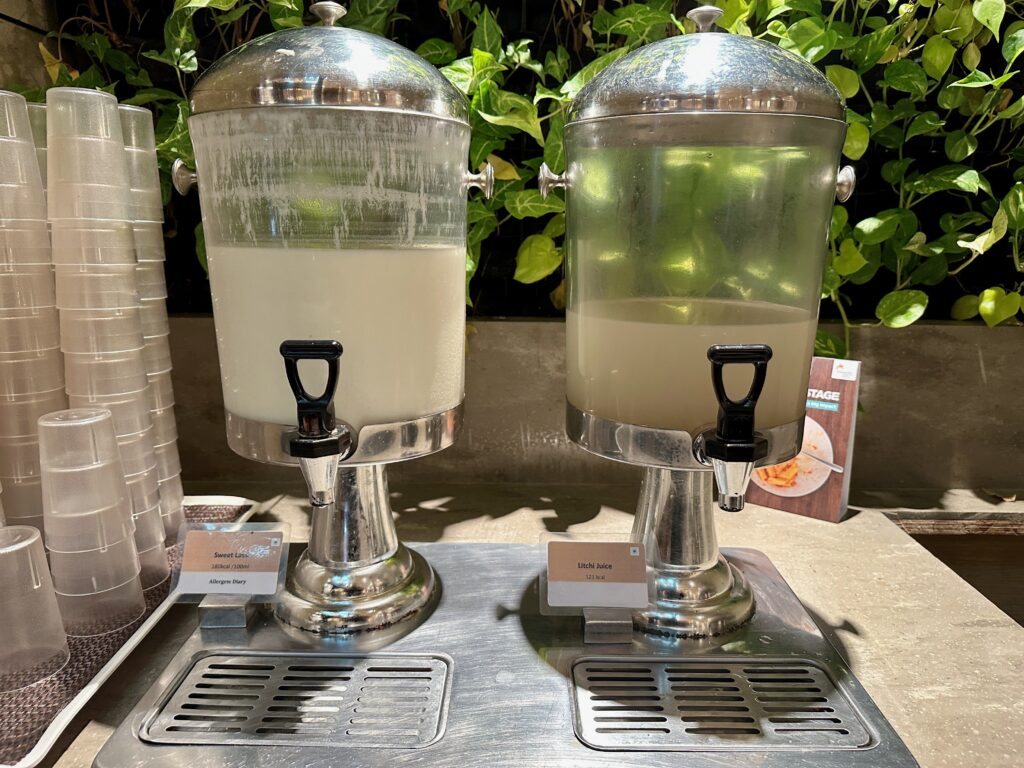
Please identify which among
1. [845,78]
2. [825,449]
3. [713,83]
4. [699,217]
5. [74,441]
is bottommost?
[825,449]

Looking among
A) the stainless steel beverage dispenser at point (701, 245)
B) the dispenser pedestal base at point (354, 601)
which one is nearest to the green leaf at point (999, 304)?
the stainless steel beverage dispenser at point (701, 245)

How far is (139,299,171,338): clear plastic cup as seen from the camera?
86 cm

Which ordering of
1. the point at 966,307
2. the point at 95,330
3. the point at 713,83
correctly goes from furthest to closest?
the point at 966,307 < the point at 95,330 < the point at 713,83

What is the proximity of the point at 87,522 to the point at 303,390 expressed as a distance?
0.29 m

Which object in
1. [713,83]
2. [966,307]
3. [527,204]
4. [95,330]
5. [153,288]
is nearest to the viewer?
[713,83]

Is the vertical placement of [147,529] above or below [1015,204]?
below

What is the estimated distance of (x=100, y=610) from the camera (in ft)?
2.28

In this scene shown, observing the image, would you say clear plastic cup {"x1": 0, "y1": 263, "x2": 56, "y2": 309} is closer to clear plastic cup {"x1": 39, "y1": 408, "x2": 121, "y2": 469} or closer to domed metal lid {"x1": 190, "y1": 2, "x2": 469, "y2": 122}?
clear plastic cup {"x1": 39, "y1": 408, "x2": 121, "y2": 469}

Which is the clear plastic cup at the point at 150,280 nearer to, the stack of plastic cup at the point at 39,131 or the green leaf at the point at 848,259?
the stack of plastic cup at the point at 39,131

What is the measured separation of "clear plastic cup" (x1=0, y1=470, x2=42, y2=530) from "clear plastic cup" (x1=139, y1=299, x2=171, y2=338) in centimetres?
21

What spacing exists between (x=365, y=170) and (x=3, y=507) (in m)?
0.56

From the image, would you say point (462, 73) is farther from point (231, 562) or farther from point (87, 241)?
point (231, 562)

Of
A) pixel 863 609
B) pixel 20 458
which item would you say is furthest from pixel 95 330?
pixel 863 609

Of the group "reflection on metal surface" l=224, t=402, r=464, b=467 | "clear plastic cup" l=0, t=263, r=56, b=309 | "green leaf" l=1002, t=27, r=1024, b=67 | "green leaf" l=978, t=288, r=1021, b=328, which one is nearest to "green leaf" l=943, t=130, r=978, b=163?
"green leaf" l=1002, t=27, r=1024, b=67
